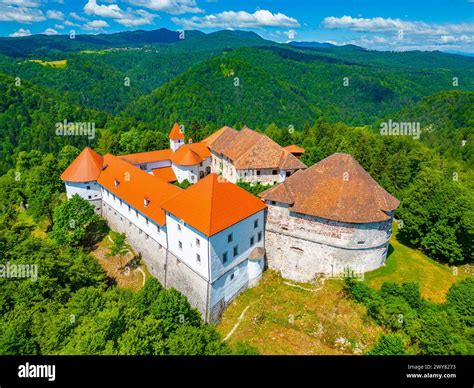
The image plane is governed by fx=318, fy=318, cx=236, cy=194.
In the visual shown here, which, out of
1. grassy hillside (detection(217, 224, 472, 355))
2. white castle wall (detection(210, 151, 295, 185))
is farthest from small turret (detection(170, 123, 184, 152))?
grassy hillside (detection(217, 224, 472, 355))

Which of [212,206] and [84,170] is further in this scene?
[84,170]

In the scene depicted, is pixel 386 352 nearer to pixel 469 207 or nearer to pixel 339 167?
pixel 339 167

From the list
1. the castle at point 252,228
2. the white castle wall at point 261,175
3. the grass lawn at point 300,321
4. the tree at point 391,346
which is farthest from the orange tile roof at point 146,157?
the tree at point 391,346

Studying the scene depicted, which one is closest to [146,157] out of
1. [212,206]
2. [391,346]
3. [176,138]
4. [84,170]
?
[176,138]

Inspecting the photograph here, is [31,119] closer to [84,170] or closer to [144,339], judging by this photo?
[84,170]

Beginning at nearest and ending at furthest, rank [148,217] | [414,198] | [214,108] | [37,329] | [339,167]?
[37,329] < [339,167] < [148,217] < [414,198] < [214,108]

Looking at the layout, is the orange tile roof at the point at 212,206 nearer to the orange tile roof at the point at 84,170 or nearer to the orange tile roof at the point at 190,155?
the orange tile roof at the point at 190,155

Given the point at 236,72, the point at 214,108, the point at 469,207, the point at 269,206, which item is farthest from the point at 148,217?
the point at 236,72
